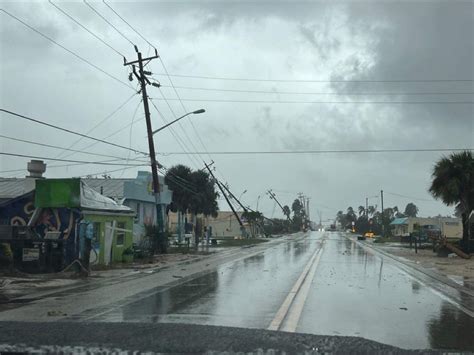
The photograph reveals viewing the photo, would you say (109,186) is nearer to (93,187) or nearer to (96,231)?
(93,187)

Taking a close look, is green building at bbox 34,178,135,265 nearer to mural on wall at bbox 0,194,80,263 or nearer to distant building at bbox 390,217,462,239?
mural on wall at bbox 0,194,80,263

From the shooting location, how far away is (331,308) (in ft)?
38.8

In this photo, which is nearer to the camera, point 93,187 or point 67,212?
point 67,212

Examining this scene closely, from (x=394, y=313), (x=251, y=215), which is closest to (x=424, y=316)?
(x=394, y=313)

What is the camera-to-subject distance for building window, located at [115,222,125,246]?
27516mm

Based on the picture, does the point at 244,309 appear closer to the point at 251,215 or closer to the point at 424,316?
the point at 424,316

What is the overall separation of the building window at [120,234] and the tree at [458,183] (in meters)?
23.0

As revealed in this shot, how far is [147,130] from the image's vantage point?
33719 mm

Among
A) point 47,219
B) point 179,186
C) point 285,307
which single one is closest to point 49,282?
point 47,219

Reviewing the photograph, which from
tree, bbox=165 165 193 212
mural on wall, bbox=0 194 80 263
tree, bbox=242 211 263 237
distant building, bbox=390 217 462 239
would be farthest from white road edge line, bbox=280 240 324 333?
tree, bbox=242 211 263 237

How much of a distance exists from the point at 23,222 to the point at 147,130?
11.5 m

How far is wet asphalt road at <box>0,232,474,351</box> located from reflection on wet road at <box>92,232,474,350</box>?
17 mm

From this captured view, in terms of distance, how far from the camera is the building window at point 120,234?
27.5 meters

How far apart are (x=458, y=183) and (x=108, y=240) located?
980 inches
